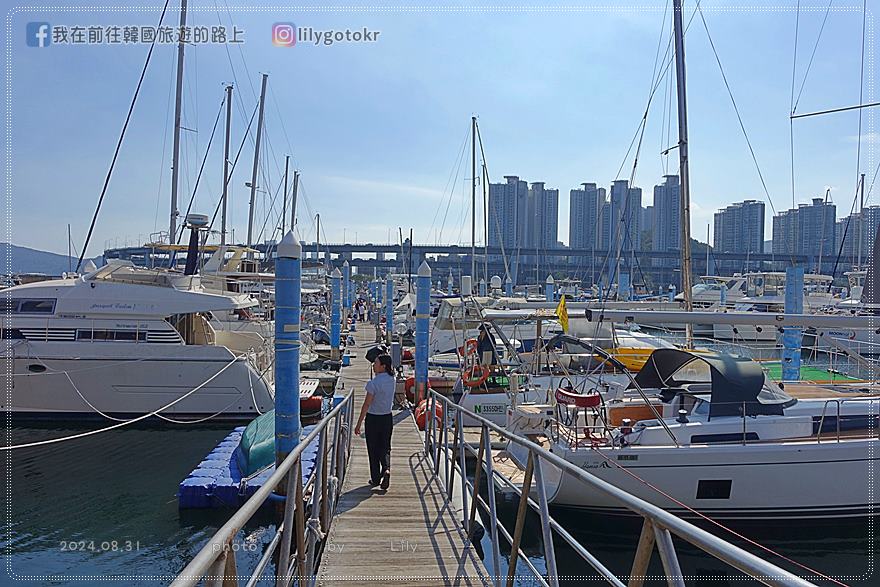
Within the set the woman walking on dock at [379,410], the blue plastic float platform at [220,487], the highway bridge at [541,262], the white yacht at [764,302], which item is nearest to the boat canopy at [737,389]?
the woman walking on dock at [379,410]

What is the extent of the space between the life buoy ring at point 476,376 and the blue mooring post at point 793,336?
7.03 metres

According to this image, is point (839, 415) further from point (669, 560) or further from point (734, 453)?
point (669, 560)

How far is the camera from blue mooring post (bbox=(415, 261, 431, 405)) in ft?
46.7

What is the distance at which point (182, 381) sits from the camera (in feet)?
53.6

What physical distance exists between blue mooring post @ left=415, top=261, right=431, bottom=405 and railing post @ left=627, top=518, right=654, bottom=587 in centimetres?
1145

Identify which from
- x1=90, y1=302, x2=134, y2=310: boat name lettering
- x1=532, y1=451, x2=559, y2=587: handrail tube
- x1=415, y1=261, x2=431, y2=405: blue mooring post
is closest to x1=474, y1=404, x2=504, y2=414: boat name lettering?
x1=415, y1=261, x2=431, y2=405: blue mooring post

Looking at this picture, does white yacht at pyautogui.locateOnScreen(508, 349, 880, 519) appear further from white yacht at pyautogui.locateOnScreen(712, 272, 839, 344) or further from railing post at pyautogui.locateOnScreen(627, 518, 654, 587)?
white yacht at pyautogui.locateOnScreen(712, 272, 839, 344)

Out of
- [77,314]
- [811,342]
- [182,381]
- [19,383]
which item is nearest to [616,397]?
[182,381]

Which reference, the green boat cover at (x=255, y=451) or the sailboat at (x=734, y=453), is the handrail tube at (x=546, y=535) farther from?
the green boat cover at (x=255, y=451)

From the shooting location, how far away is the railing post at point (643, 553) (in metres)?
2.65

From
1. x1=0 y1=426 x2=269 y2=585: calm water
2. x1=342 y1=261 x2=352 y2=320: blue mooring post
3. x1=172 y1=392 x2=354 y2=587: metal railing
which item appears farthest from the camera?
x1=342 y1=261 x2=352 y2=320: blue mooring post

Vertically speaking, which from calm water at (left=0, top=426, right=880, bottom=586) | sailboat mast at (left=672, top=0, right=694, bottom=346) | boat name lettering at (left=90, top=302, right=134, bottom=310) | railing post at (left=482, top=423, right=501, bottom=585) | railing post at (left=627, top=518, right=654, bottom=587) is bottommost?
calm water at (left=0, top=426, right=880, bottom=586)

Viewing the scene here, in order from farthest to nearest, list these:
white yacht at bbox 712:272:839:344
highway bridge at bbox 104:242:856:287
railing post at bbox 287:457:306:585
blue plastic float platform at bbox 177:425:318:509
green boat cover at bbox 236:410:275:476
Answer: highway bridge at bbox 104:242:856:287
white yacht at bbox 712:272:839:344
green boat cover at bbox 236:410:275:476
blue plastic float platform at bbox 177:425:318:509
railing post at bbox 287:457:306:585

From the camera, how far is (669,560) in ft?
7.82
